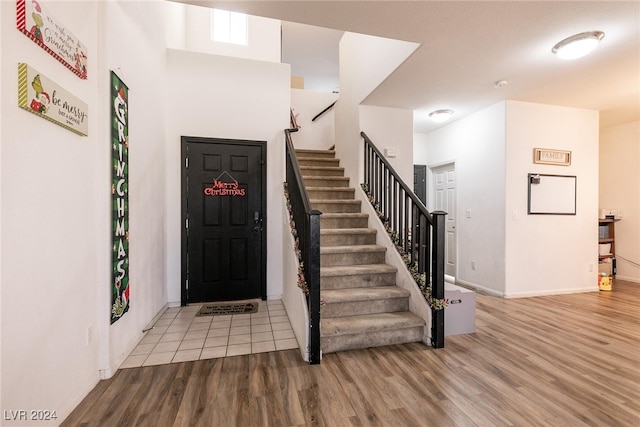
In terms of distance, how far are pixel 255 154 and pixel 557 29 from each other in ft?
10.8

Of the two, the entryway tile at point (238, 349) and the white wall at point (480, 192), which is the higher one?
the white wall at point (480, 192)

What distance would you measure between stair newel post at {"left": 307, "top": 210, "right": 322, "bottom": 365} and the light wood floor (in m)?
0.12

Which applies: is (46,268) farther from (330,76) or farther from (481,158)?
(330,76)

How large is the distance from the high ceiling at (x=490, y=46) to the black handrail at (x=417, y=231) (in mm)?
1153

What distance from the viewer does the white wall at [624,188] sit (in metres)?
4.92

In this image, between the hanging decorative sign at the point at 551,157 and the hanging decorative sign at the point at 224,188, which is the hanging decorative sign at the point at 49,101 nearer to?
the hanging decorative sign at the point at 224,188

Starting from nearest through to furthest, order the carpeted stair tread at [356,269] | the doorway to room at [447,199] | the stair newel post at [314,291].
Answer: the stair newel post at [314,291] → the carpeted stair tread at [356,269] → the doorway to room at [447,199]

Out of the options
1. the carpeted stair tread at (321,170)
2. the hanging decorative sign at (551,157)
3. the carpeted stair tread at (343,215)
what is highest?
the hanging decorative sign at (551,157)

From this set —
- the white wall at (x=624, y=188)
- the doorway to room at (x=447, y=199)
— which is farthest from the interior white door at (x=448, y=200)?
the white wall at (x=624, y=188)

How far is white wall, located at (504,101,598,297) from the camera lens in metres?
4.11

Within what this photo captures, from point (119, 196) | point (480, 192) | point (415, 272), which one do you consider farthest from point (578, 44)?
point (119, 196)

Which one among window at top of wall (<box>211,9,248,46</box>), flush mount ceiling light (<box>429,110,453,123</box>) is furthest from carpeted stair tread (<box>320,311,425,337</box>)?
window at top of wall (<box>211,9,248,46</box>)

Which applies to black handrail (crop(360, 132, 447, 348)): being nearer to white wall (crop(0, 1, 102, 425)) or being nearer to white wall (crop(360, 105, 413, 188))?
white wall (crop(360, 105, 413, 188))

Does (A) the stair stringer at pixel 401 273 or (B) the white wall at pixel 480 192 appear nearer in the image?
(A) the stair stringer at pixel 401 273
